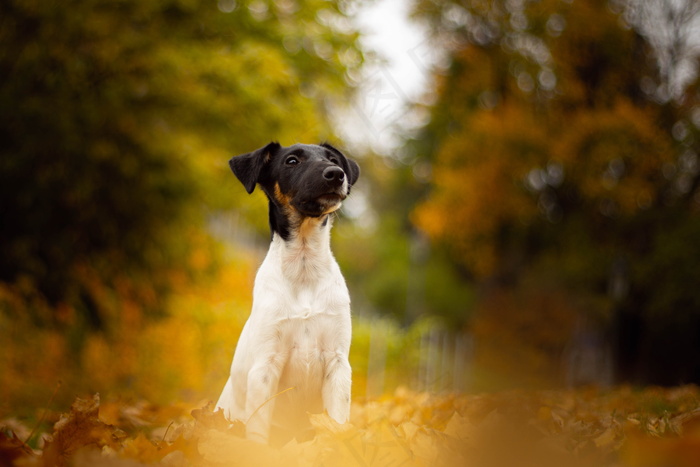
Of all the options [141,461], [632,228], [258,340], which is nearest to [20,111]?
[258,340]

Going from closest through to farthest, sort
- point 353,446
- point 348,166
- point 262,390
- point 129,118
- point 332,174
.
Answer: point 353,446
point 262,390
point 332,174
point 348,166
point 129,118

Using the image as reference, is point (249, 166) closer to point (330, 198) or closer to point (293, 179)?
point (293, 179)

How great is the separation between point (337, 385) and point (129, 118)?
18.0ft

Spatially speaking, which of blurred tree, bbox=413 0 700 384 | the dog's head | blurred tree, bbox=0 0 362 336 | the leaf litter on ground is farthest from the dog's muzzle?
blurred tree, bbox=413 0 700 384

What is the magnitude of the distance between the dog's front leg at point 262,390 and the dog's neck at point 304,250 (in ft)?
1.37

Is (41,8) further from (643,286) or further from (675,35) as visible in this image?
(675,35)

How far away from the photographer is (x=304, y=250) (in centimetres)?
288

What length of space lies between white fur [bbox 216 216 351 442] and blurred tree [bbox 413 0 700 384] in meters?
10.3

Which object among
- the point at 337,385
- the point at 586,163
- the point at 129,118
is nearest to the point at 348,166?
the point at 337,385

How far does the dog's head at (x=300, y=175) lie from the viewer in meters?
2.90

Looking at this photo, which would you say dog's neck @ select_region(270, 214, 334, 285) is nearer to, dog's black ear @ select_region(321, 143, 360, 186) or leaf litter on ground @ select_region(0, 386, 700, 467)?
dog's black ear @ select_region(321, 143, 360, 186)

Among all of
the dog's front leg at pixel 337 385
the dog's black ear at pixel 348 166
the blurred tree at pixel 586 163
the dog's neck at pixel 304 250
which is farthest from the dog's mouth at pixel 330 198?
the blurred tree at pixel 586 163

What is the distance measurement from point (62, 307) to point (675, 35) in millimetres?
13632

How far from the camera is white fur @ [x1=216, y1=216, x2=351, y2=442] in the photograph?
2672 mm
